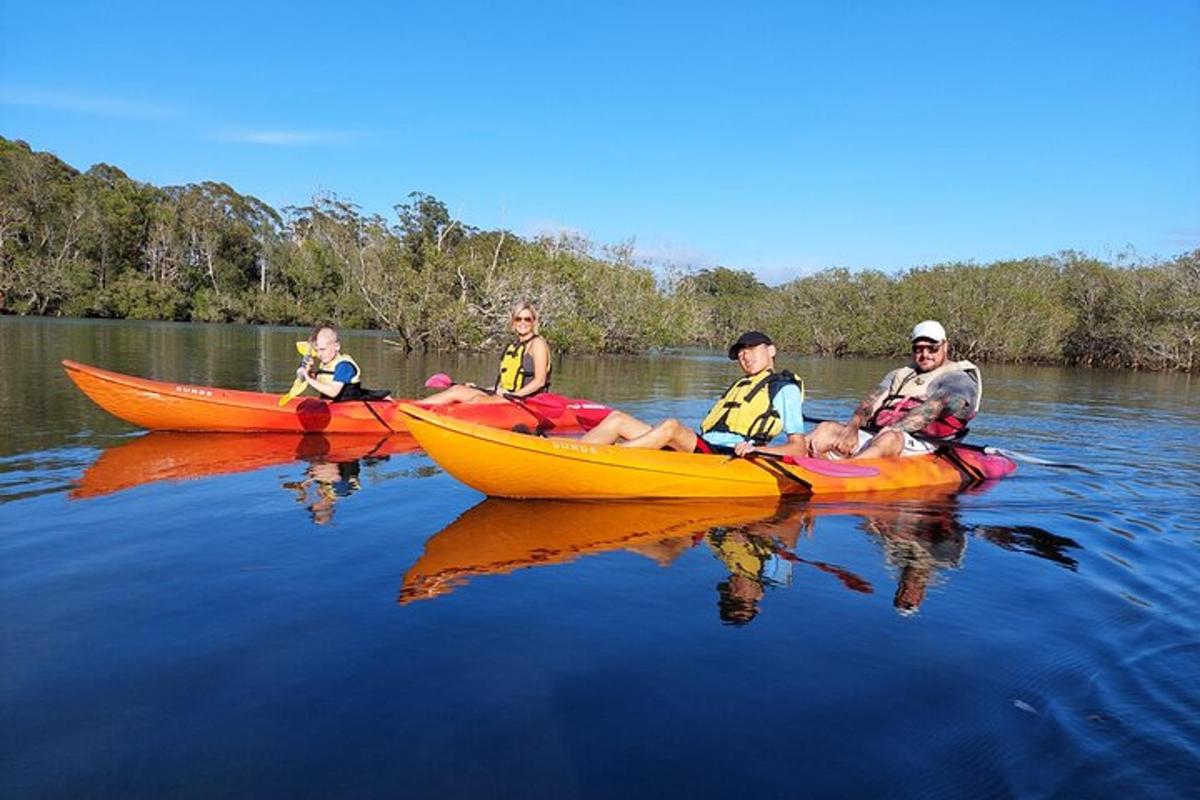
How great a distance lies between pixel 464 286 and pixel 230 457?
21.2 m

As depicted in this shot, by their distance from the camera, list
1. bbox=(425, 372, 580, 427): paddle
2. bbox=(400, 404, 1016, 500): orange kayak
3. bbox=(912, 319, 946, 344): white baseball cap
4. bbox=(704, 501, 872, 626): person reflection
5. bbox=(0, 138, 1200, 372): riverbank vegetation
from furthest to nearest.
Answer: bbox=(0, 138, 1200, 372): riverbank vegetation < bbox=(425, 372, 580, 427): paddle < bbox=(912, 319, 946, 344): white baseball cap < bbox=(400, 404, 1016, 500): orange kayak < bbox=(704, 501, 872, 626): person reflection

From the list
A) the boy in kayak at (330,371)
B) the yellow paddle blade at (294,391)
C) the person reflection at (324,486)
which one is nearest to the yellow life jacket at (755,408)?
the person reflection at (324,486)

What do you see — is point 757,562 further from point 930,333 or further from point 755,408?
point 930,333

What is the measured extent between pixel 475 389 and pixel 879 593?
18.4 feet

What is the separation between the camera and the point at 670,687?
3.20 metres

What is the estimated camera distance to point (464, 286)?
28516 millimetres

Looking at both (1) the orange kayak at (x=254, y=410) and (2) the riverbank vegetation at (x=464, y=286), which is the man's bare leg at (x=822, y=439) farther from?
(2) the riverbank vegetation at (x=464, y=286)

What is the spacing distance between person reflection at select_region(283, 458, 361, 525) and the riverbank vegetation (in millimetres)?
20609

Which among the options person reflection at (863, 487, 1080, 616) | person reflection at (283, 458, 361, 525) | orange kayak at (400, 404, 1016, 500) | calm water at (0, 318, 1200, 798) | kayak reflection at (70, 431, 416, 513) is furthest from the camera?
kayak reflection at (70, 431, 416, 513)

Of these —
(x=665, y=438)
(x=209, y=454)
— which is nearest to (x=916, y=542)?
(x=665, y=438)

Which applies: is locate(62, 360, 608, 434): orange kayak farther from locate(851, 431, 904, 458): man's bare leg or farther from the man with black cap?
locate(851, 431, 904, 458): man's bare leg

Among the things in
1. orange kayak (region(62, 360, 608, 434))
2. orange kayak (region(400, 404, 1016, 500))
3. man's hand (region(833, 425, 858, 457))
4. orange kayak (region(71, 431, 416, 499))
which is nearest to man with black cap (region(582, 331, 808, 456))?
orange kayak (region(400, 404, 1016, 500))

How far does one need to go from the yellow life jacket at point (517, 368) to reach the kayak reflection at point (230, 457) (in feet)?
4.28

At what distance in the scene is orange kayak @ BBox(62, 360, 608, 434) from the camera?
8.77 metres
